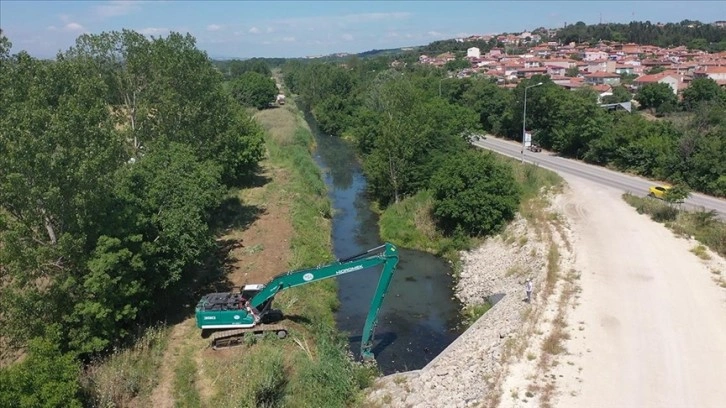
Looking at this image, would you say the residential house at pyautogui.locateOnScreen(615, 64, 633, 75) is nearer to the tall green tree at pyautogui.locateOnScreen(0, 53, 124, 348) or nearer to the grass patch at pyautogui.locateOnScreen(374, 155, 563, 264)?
the grass patch at pyautogui.locateOnScreen(374, 155, 563, 264)

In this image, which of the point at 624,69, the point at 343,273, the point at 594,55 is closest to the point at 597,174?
the point at 343,273

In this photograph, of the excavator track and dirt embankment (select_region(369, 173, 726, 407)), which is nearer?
dirt embankment (select_region(369, 173, 726, 407))

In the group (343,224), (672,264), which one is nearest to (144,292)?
(343,224)

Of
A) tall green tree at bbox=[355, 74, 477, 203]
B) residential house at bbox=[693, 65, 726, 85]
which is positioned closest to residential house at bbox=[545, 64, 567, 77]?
residential house at bbox=[693, 65, 726, 85]

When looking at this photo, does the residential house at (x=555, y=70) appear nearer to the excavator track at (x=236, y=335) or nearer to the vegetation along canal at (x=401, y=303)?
the vegetation along canal at (x=401, y=303)

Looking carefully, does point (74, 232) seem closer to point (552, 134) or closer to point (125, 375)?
point (125, 375)

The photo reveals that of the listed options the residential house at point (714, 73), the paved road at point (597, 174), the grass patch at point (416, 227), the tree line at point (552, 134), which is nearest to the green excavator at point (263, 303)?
the grass patch at point (416, 227)
